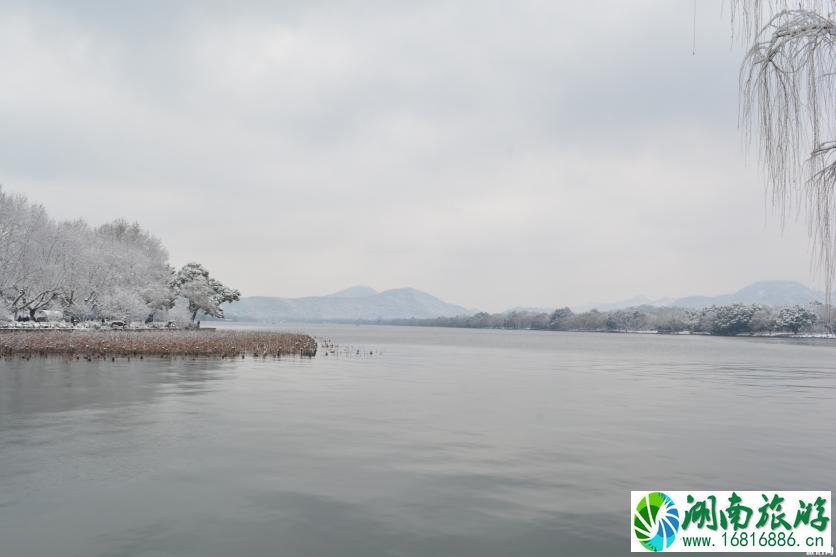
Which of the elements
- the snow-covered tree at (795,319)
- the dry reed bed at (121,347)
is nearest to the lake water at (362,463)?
the dry reed bed at (121,347)

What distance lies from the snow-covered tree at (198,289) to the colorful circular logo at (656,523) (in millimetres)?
115018

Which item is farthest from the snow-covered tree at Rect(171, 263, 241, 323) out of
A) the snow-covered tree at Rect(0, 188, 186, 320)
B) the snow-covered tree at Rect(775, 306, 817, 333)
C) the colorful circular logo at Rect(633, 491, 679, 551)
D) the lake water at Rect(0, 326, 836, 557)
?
the snow-covered tree at Rect(775, 306, 817, 333)

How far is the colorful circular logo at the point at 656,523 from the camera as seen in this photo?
10391mm

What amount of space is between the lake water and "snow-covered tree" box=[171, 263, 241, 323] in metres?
85.9

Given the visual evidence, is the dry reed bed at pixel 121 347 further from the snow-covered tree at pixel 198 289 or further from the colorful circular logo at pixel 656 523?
the snow-covered tree at pixel 198 289

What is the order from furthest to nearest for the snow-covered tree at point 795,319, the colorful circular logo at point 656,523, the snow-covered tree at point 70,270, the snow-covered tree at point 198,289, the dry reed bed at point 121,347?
the snow-covered tree at point 795,319, the snow-covered tree at point 198,289, the snow-covered tree at point 70,270, the dry reed bed at point 121,347, the colorful circular logo at point 656,523

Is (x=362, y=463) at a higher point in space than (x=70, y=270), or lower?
lower

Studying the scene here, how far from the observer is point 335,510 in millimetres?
11852

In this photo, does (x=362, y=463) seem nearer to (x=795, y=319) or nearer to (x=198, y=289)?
(x=198, y=289)

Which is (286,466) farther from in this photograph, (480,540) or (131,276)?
(131,276)

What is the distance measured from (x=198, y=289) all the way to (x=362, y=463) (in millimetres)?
109102

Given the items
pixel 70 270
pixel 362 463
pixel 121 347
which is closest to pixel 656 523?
pixel 362 463

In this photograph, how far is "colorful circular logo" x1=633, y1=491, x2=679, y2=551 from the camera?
10391 millimetres

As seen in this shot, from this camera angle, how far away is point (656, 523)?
10758 mm
